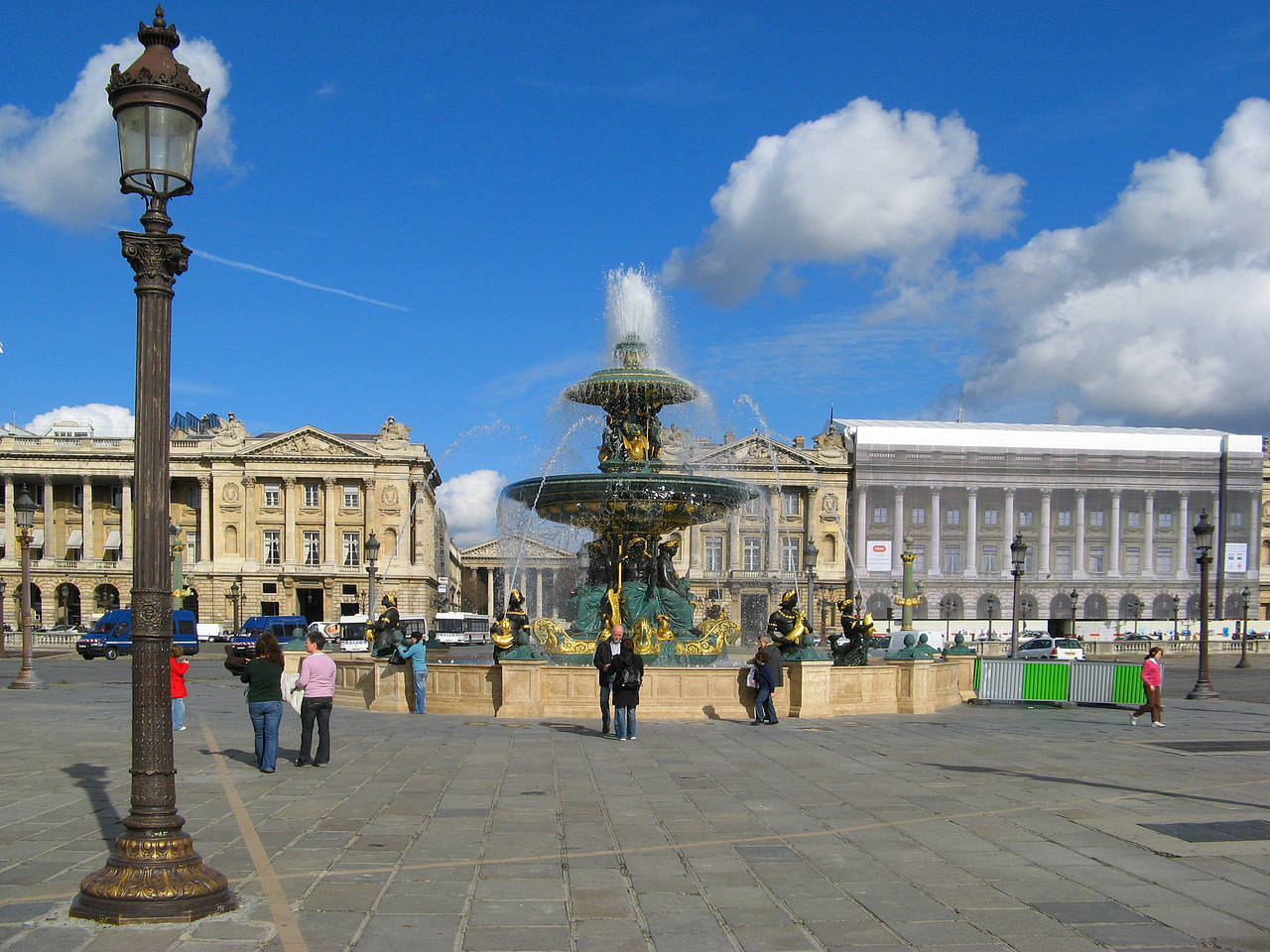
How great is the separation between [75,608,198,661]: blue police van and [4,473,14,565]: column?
4056cm

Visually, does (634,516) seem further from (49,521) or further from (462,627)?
(49,521)

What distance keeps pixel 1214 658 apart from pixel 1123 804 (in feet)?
177

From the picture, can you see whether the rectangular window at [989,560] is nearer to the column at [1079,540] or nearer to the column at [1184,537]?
the column at [1079,540]

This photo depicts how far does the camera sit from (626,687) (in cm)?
1480

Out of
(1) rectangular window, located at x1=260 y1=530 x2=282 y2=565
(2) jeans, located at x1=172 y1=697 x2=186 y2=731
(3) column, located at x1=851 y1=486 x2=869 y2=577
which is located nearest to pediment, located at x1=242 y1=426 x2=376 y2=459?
(1) rectangular window, located at x1=260 y1=530 x2=282 y2=565

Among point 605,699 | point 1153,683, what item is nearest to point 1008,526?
point 1153,683

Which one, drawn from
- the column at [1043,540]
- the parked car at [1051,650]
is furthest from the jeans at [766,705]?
the column at [1043,540]

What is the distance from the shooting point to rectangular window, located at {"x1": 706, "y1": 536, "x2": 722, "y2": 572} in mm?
93500

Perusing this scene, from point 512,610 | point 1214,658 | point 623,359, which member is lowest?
point 1214,658

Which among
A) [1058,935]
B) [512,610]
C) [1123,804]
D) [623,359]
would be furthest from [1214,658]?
[1058,935]

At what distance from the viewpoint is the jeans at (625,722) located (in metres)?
14.8

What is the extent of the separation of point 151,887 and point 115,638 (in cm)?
4845

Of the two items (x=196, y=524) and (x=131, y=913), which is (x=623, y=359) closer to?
(x=131, y=913)

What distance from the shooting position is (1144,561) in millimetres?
90500
